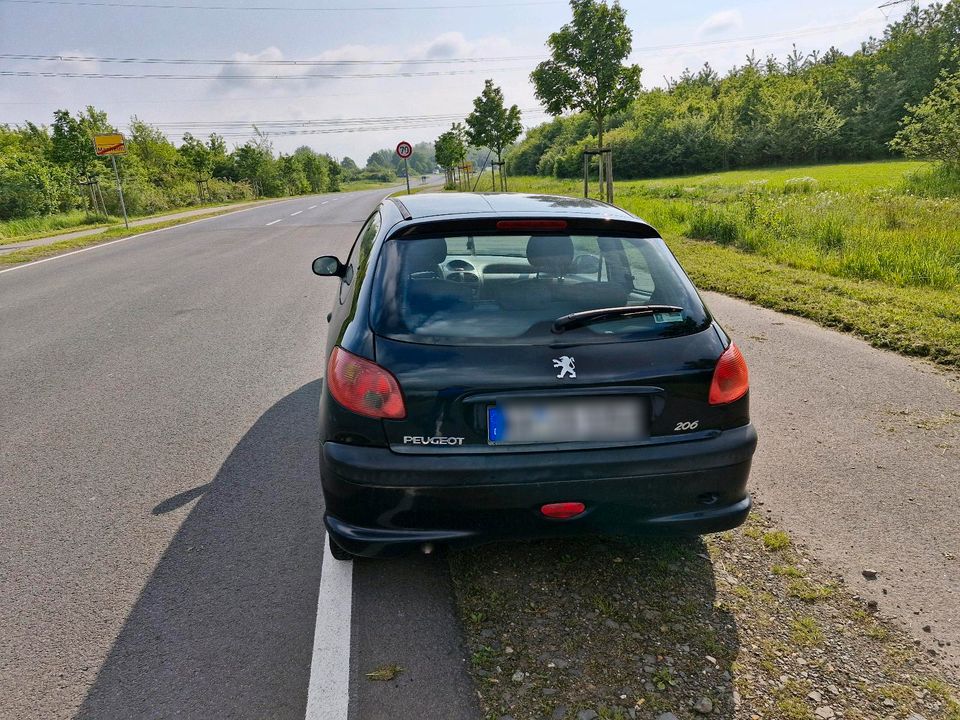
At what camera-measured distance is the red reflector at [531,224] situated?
283 cm

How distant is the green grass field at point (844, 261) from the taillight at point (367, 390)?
16.9 ft

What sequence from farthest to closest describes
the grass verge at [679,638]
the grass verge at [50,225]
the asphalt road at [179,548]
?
the grass verge at [50,225], the asphalt road at [179,548], the grass verge at [679,638]

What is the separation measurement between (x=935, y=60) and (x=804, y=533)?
1991 inches

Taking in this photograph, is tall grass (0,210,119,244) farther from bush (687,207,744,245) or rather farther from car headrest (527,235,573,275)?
car headrest (527,235,573,275)

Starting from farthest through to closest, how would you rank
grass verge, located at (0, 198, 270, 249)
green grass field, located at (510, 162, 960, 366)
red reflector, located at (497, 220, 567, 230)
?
grass verge, located at (0, 198, 270, 249) < green grass field, located at (510, 162, 960, 366) < red reflector, located at (497, 220, 567, 230)

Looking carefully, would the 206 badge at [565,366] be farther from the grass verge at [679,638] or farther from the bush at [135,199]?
the bush at [135,199]

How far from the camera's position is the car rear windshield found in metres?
2.48

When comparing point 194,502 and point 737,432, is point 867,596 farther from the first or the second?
point 194,502

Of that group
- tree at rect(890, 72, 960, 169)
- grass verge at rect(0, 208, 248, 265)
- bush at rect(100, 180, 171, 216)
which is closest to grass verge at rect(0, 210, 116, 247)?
grass verge at rect(0, 208, 248, 265)

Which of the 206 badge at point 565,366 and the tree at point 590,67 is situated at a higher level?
the tree at point 590,67

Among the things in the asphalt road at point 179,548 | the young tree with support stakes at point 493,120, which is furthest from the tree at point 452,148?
the asphalt road at point 179,548

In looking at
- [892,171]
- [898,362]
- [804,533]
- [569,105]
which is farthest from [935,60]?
[804,533]

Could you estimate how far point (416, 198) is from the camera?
12.1 ft

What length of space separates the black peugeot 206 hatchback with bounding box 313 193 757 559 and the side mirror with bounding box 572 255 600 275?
13 centimetres
